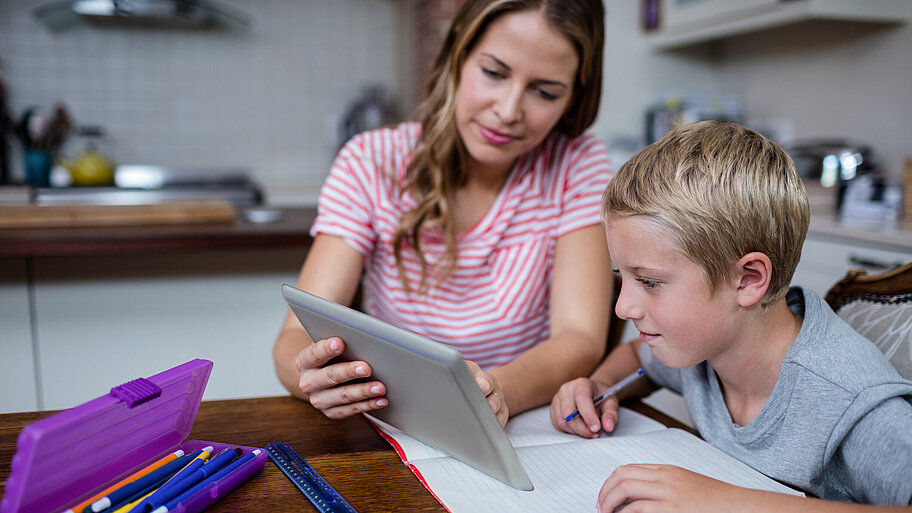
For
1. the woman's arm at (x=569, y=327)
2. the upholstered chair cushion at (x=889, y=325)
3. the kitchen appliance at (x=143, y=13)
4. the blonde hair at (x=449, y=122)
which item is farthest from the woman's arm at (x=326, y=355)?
the kitchen appliance at (x=143, y=13)

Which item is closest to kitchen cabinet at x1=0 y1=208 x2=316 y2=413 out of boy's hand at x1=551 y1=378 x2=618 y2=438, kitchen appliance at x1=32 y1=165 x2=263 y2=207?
boy's hand at x1=551 y1=378 x2=618 y2=438

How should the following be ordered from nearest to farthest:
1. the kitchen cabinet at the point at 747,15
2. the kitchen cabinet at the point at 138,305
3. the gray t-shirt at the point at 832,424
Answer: the gray t-shirt at the point at 832,424 < the kitchen cabinet at the point at 138,305 < the kitchen cabinet at the point at 747,15

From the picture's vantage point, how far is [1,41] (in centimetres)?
355

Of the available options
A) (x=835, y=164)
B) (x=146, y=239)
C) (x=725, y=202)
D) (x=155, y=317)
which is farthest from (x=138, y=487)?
(x=835, y=164)

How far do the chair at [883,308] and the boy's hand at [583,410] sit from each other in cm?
33

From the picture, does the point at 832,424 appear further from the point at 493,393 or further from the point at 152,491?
the point at 152,491

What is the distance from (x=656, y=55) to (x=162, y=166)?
2.65m

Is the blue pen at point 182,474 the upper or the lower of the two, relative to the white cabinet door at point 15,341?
upper

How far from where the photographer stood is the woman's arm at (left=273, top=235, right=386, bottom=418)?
80 centimetres

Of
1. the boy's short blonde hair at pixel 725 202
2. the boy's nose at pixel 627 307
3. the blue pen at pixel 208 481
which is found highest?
the boy's short blonde hair at pixel 725 202

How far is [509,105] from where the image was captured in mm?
1147

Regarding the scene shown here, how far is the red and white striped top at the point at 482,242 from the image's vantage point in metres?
1.28

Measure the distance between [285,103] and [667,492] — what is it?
376 centimetres

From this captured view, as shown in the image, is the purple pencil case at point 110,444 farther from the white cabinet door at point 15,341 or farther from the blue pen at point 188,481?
the white cabinet door at point 15,341
